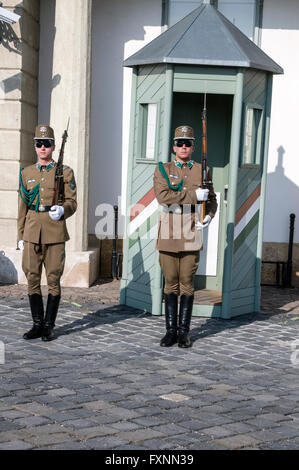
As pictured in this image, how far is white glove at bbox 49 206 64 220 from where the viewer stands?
7423 millimetres

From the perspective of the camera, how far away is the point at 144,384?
6176 millimetres

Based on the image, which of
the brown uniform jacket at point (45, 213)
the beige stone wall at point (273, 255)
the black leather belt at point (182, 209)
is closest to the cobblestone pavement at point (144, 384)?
the brown uniform jacket at point (45, 213)

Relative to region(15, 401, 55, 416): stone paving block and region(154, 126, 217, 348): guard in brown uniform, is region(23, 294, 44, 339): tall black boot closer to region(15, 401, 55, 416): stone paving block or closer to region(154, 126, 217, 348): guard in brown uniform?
region(154, 126, 217, 348): guard in brown uniform

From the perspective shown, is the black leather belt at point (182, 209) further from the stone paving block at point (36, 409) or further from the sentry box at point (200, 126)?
the stone paving block at point (36, 409)

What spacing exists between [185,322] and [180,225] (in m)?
0.88

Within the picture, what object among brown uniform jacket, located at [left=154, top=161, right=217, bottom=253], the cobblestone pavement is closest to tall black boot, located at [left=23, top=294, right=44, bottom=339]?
the cobblestone pavement

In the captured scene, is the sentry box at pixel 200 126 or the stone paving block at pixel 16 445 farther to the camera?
the sentry box at pixel 200 126

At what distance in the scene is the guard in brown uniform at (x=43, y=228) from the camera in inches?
296

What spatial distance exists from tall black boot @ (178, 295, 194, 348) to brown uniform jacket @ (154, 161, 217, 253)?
0.46 meters

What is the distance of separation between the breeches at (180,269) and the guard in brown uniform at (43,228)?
0.96 meters

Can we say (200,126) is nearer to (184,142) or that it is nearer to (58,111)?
(58,111)

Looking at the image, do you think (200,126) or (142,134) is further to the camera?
(200,126)

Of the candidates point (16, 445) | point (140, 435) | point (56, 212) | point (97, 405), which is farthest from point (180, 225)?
point (16, 445)
